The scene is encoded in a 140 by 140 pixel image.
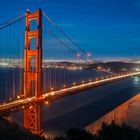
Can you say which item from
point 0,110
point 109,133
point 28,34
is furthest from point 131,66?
point 109,133

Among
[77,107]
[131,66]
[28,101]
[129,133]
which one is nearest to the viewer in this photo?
[129,133]

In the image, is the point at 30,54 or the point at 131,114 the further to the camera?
the point at 131,114

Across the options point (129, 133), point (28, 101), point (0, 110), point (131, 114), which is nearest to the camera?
point (129, 133)

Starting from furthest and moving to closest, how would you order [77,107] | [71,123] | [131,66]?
[131,66] < [77,107] < [71,123]

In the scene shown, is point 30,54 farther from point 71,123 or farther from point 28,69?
point 71,123

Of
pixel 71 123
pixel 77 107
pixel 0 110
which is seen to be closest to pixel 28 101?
pixel 0 110

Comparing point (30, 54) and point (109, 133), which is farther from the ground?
point (30, 54)

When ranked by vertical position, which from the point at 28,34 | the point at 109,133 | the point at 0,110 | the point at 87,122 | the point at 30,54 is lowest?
the point at 87,122

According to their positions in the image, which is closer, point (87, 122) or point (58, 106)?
point (87, 122)

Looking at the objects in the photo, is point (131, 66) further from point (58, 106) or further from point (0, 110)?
point (0, 110)
